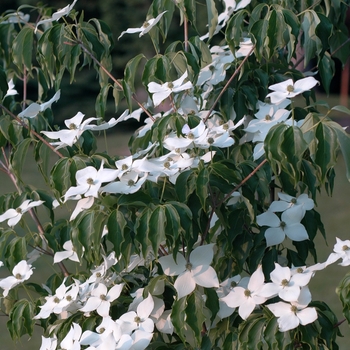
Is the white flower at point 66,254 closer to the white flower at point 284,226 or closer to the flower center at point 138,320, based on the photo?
the flower center at point 138,320

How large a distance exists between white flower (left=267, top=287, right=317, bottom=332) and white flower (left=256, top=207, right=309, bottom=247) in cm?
14

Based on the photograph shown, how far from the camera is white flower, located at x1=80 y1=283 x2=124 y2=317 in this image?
1309 mm

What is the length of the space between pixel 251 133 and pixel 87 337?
56cm

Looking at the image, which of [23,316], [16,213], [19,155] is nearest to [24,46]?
[19,155]

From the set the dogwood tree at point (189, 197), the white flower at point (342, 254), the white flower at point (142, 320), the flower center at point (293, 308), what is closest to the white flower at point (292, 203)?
the dogwood tree at point (189, 197)

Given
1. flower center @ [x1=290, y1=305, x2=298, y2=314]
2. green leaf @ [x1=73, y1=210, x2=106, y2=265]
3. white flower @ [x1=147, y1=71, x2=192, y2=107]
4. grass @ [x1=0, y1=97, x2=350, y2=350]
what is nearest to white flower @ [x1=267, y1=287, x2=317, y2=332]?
flower center @ [x1=290, y1=305, x2=298, y2=314]

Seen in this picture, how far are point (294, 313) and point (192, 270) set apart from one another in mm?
200

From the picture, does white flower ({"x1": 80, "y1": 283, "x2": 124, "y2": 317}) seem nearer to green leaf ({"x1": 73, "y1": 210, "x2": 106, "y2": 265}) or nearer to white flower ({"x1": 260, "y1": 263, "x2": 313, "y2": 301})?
green leaf ({"x1": 73, "y1": 210, "x2": 106, "y2": 265})

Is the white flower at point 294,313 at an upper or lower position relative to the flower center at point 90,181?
lower

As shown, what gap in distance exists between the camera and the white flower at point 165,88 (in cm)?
129

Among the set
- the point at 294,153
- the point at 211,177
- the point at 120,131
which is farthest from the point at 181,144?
the point at 120,131

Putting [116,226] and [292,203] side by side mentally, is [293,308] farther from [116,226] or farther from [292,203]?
[116,226]

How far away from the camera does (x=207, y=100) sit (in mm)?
1590

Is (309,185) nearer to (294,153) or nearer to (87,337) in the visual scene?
(294,153)
